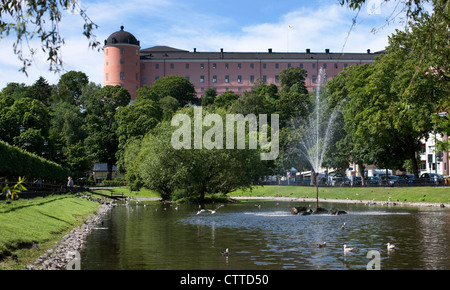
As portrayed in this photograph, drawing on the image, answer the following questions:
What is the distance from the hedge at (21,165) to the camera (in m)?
52.8

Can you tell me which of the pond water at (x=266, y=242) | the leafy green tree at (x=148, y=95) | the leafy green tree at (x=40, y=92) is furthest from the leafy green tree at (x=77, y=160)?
the pond water at (x=266, y=242)

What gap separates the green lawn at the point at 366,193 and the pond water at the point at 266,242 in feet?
58.7

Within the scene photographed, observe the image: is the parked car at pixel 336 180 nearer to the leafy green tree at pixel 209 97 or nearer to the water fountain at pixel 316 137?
the water fountain at pixel 316 137

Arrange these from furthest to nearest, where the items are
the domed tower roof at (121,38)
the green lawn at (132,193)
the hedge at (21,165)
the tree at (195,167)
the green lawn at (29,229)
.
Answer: the domed tower roof at (121,38) → the green lawn at (132,193) → the tree at (195,167) → the hedge at (21,165) → the green lawn at (29,229)

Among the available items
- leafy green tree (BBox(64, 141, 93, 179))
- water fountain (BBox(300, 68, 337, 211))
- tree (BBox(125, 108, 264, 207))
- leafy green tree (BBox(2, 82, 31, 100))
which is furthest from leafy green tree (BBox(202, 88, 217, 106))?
tree (BBox(125, 108, 264, 207))

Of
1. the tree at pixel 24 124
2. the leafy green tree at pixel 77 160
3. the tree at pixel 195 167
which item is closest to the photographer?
the tree at pixel 195 167

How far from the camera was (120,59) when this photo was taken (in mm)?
193875

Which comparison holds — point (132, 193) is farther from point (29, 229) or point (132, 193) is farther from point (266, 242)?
point (29, 229)

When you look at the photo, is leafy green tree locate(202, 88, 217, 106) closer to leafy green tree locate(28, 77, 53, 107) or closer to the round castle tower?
the round castle tower

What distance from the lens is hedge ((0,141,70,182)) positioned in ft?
173

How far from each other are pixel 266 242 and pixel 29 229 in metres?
12.2

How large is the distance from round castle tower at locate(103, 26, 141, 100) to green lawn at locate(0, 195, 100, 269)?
522ft

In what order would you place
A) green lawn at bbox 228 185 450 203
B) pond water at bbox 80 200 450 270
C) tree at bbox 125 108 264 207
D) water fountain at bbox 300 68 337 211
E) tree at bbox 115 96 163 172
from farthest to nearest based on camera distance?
1. tree at bbox 115 96 163 172
2. water fountain at bbox 300 68 337 211
3. tree at bbox 125 108 264 207
4. green lawn at bbox 228 185 450 203
5. pond water at bbox 80 200 450 270
